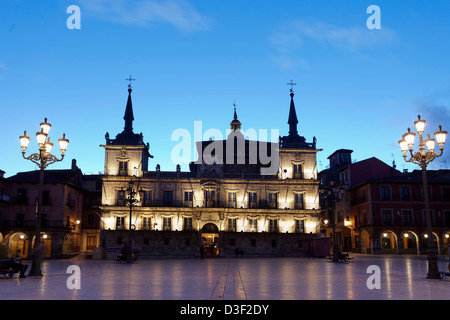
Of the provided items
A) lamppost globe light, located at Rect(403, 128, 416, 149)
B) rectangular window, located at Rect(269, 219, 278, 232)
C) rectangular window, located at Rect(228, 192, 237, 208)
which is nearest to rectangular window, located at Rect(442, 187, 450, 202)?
rectangular window, located at Rect(269, 219, 278, 232)

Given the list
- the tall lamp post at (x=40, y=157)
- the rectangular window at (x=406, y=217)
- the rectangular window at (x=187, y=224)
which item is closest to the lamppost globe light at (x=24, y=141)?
the tall lamp post at (x=40, y=157)

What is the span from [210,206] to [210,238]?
4.12 metres

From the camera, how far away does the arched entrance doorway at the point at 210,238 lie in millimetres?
50956

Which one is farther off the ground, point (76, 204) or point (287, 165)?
point (287, 165)

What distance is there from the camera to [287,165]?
53469mm

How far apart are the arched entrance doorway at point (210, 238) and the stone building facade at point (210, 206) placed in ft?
0.39

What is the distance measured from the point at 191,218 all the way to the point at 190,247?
11.1ft

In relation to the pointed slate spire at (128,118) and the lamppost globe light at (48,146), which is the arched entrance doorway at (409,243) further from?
the lamppost globe light at (48,146)

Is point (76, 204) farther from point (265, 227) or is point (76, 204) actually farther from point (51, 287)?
point (51, 287)

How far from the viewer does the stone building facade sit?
50.3 m

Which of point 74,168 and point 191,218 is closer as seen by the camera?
point 191,218

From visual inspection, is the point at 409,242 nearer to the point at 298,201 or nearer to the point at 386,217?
the point at 386,217

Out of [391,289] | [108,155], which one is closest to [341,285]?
[391,289]

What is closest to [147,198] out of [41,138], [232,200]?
[232,200]
